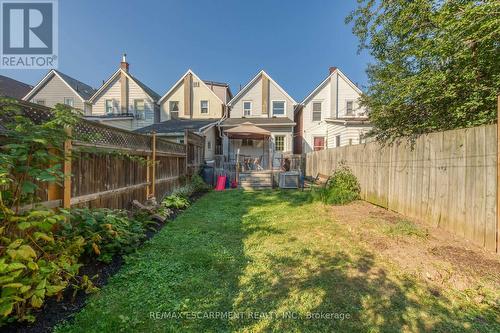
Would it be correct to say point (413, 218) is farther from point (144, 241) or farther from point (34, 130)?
point (34, 130)

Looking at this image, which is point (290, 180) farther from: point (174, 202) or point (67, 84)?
point (67, 84)

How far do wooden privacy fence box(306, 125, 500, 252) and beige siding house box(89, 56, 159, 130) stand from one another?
17231mm

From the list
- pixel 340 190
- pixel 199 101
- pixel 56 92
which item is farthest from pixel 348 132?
pixel 56 92

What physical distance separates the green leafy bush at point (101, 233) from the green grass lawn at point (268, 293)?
270mm

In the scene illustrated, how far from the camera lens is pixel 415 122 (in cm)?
578

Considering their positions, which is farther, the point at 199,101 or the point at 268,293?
the point at 199,101

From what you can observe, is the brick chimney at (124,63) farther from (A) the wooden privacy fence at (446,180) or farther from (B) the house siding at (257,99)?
(A) the wooden privacy fence at (446,180)

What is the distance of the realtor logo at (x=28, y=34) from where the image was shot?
7.33 meters

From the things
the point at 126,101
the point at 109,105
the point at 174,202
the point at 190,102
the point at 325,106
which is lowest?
the point at 174,202

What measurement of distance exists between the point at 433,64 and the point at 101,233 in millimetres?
7296

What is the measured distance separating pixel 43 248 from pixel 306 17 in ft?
55.6

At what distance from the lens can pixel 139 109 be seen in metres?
18.8

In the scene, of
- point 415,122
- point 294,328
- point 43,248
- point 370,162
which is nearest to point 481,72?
point 415,122

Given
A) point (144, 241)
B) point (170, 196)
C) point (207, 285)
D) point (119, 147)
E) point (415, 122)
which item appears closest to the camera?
point (207, 285)
